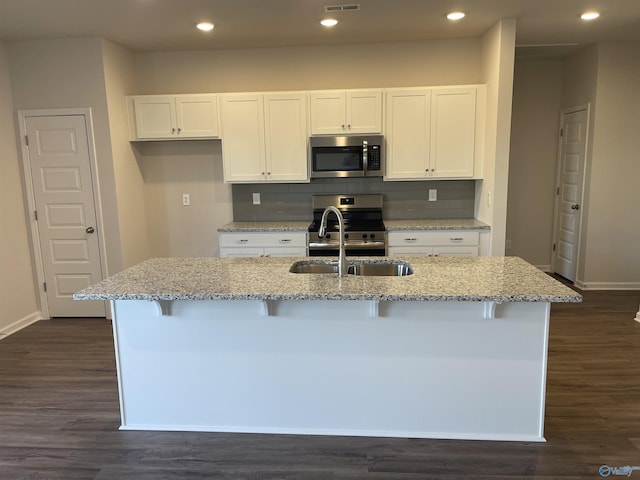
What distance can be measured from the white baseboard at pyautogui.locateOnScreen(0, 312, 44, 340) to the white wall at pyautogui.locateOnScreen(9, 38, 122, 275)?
1.59 meters

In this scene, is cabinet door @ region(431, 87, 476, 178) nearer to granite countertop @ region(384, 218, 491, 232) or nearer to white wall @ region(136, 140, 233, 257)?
granite countertop @ region(384, 218, 491, 232)

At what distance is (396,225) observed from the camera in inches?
169

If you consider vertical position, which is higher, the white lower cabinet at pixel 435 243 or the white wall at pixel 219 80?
the white wall at pixel 219 80

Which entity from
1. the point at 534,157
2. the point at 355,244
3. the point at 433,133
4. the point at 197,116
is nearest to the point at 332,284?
the point at 355,244

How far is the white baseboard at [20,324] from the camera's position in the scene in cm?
408

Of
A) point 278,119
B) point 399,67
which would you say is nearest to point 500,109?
point 399,67

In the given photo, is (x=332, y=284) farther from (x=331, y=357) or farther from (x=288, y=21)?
(x=288, y=21)

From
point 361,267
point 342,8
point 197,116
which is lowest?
point 361,267

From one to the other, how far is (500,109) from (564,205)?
2268mm

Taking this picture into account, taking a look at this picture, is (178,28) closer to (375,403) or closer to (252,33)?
(252,33)

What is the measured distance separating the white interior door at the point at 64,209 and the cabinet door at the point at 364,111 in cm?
252

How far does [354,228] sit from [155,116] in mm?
2304

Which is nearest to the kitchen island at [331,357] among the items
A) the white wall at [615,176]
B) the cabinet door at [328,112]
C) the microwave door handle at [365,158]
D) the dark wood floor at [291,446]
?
the dark wood floor at [291,446]

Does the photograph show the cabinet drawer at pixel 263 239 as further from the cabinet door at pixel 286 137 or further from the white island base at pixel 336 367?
the white island base at pixel 336 367
